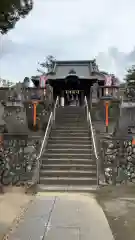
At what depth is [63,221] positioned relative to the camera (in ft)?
24.6

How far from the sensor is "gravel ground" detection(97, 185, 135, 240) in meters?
6.99

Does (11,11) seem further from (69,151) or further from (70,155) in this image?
(69,151)

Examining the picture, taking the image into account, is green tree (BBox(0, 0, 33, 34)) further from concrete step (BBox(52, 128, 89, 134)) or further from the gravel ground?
concrete step (BBox(52, 128, 89, 134))

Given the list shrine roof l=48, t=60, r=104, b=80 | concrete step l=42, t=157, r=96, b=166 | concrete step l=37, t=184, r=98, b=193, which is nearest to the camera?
concrete step l=37, t=184, r=98, b=193

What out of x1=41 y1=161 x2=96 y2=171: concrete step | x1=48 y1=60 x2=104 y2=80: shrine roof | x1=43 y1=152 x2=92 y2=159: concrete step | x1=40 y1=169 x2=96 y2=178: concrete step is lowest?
x1=40 y1=169 x2=96 y2=178: concrete step

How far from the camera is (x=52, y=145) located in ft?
49.5

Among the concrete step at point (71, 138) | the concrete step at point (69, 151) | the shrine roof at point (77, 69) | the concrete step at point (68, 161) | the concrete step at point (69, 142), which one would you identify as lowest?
the concrete step at point (68, 161)

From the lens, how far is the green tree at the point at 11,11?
568cm

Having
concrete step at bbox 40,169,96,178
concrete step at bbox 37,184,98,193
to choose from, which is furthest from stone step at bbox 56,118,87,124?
concrete step at bbox 37,184,98,193

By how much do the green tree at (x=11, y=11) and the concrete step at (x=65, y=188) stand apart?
20.8 feet

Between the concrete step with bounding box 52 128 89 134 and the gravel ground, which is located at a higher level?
the concrete step with bounding box 52 128 89 134

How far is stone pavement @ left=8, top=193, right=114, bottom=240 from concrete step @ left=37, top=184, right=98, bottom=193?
1371mm

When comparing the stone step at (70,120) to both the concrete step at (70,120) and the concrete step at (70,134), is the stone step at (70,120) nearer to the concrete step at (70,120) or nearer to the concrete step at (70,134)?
the concrete step at (70,120)

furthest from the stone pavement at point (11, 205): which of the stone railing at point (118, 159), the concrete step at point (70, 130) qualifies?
the concrete step at point (70, 130)
